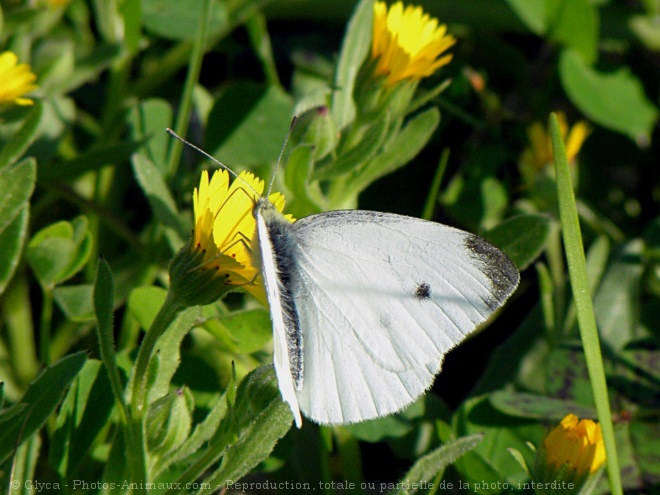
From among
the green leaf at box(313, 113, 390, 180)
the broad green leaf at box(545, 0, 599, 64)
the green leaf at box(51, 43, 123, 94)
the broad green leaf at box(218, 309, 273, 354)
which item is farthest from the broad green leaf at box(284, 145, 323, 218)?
the broad green leaf at box(545, 0, 599, 64)

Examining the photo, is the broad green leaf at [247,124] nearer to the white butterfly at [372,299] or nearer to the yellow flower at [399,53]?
the yellow flower at [399,53]

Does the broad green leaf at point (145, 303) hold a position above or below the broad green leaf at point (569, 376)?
above

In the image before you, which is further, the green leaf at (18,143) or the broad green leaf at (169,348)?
the green leaf at (18,143)

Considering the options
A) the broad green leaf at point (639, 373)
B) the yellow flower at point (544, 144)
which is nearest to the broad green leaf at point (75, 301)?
the broad green leaf at point (639, 373)

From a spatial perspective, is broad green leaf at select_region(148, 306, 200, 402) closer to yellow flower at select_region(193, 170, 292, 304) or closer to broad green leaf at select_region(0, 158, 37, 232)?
yellow flower at select_region(193, 170, 292, 304)

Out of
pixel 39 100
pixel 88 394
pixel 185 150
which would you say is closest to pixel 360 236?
pixel 88 394

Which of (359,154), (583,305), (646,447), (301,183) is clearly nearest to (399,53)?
(359,154)
